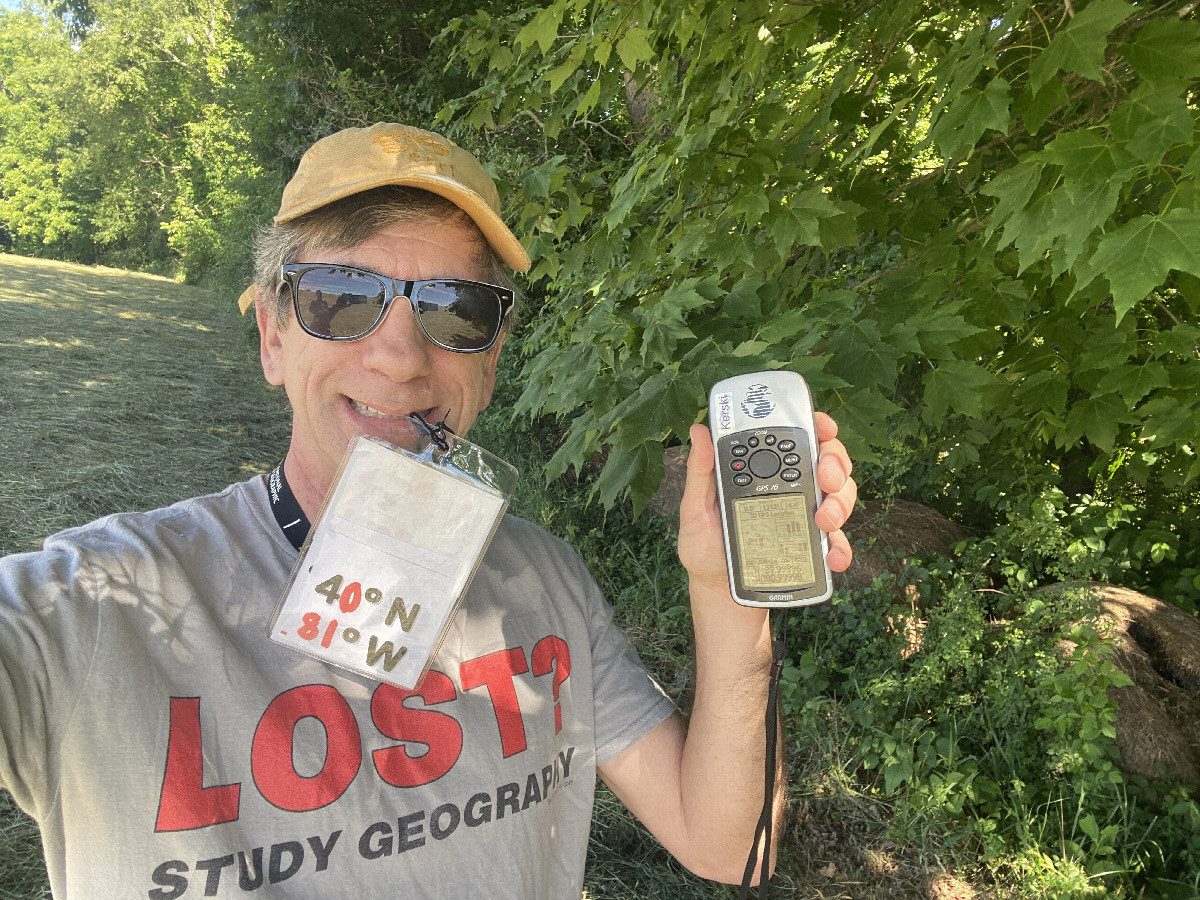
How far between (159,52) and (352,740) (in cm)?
3463

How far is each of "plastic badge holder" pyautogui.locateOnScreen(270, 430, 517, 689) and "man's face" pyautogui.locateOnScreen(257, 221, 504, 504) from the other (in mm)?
319

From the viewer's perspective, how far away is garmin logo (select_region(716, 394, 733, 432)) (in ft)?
4.01

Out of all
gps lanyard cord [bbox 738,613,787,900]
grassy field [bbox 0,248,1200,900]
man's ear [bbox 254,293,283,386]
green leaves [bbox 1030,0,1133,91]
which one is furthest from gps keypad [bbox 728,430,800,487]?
grassy field [bbox 0,248,1200,900]

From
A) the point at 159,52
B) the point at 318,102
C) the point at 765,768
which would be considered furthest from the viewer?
the point at 159,52

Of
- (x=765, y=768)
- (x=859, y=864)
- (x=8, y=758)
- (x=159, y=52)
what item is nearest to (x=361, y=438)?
(x=8, y=758)

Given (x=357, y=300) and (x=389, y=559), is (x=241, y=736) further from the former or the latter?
(x=357, y=300)

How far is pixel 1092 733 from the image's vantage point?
2.88m

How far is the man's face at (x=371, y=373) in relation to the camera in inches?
50.2

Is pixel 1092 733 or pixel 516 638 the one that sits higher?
pixel 516 638

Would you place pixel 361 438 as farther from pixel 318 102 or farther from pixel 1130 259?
pixel 318 102

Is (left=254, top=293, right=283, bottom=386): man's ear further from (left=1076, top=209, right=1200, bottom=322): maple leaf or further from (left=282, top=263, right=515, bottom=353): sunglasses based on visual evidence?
(left=1076, top=209, right=1200, bottom=322): maple leaf

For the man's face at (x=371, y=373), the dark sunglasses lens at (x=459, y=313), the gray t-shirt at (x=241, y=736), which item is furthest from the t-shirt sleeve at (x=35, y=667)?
the dark sunglasses lens at (x=459, y=313)

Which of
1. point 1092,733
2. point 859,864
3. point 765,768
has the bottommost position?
point 859,864

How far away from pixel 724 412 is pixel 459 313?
49 centimetres
